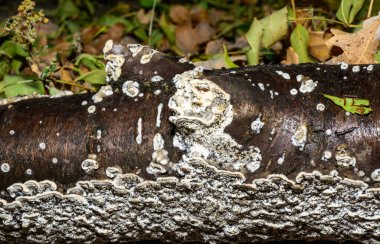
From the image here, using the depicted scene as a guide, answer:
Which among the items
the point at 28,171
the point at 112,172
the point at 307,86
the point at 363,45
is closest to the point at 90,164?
the point at 112,172

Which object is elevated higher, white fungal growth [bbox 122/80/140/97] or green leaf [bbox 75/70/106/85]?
green leaf [bbox 75/70/106/85]

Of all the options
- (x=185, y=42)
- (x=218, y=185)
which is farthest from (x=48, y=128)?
(x=185, y=42)

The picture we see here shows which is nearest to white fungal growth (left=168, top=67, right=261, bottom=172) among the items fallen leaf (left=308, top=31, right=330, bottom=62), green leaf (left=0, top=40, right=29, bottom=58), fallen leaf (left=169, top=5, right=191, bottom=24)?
fallen leaf (left=308, top=31, right=330, bottom=62)

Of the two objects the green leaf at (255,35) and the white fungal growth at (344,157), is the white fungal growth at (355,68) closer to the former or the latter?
the white fungal growth at (344,157)

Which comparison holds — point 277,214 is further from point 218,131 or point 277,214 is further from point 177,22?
point 177,22

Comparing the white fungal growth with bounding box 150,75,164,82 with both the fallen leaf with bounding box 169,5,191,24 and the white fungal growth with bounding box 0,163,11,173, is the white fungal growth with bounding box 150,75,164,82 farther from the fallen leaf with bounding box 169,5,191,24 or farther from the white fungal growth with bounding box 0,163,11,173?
the fallen leaf with bounding box 169,5,191,24

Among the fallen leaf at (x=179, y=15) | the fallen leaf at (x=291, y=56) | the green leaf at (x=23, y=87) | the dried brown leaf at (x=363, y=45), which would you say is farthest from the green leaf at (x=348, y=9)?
the fallen leaf at (x=179, y=15)
